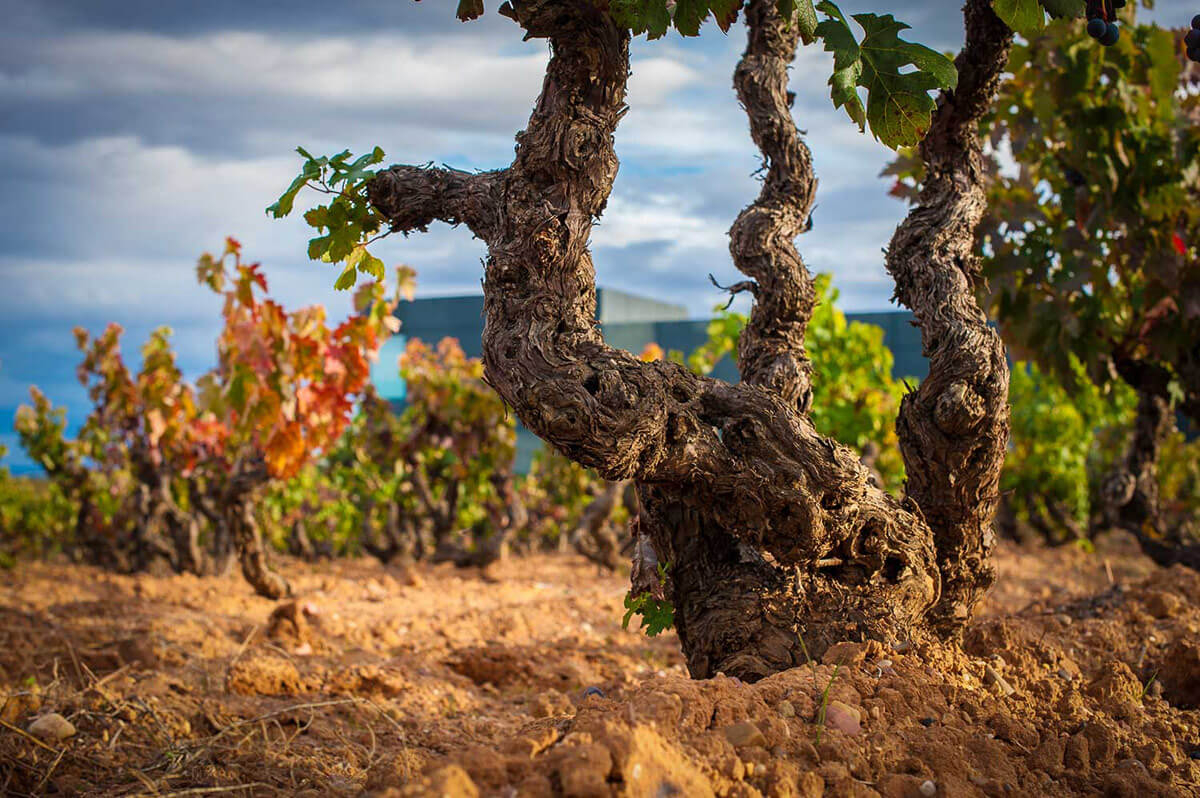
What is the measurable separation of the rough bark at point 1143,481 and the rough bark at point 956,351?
13.4 feet

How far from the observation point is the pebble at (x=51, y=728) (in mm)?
3246

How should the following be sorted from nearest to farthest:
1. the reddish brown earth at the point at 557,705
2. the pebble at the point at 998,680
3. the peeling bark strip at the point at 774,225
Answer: the reddish brown earth at the point at 557,705, the pebble at the point at 998,680, the peeling bark strip at the point at 774,225

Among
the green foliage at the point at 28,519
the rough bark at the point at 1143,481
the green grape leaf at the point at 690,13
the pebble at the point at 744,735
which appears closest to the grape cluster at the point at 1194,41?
the green grape leaf at the point at 690,13

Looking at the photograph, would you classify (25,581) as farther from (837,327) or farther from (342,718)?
(837,327)

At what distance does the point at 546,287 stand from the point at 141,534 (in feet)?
23.9

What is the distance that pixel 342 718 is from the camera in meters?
3.88

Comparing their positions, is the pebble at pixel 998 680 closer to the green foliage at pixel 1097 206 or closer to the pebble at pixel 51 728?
the pebble at pixel 51 728

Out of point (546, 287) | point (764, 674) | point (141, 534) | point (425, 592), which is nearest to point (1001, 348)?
point (764, 674)

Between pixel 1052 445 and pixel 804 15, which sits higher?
pixel 804 15

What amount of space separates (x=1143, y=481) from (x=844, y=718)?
5.90m

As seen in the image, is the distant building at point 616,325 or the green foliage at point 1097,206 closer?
the green foliage at point 1097,206

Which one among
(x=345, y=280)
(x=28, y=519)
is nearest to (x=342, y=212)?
(x=345, y=280)

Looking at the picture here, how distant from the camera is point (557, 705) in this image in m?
4.11

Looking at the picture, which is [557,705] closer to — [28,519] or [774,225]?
[774,225]
